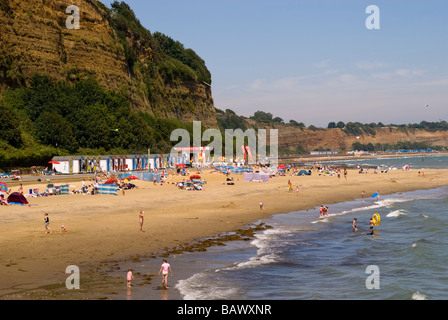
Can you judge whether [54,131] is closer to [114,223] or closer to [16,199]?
[16,199]

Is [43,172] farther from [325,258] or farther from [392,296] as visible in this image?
[392,296]

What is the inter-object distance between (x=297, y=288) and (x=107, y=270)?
7020 millimetres

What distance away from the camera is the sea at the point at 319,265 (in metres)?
16.6

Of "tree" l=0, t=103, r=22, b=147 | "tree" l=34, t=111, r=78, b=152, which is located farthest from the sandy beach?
"tree" l=34, t=111, r=78, b=152

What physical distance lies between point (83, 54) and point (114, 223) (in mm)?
64976

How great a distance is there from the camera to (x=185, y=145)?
10706cm

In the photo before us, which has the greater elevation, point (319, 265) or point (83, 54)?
point (83, 54)

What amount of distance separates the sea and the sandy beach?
2.54m

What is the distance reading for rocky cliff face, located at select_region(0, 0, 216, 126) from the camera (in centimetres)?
7262

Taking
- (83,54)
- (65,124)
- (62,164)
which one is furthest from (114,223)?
(83,54)

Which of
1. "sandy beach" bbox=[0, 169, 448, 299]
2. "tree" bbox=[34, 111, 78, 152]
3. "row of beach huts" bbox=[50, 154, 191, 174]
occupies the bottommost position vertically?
"sandy beach" bbox=[0, 169, 448, 299]

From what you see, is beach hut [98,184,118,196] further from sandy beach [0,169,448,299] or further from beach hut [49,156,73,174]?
beach hut [49,156,73,174]

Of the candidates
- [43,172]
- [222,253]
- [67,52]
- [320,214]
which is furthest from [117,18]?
[222,253]

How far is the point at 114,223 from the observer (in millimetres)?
27125
